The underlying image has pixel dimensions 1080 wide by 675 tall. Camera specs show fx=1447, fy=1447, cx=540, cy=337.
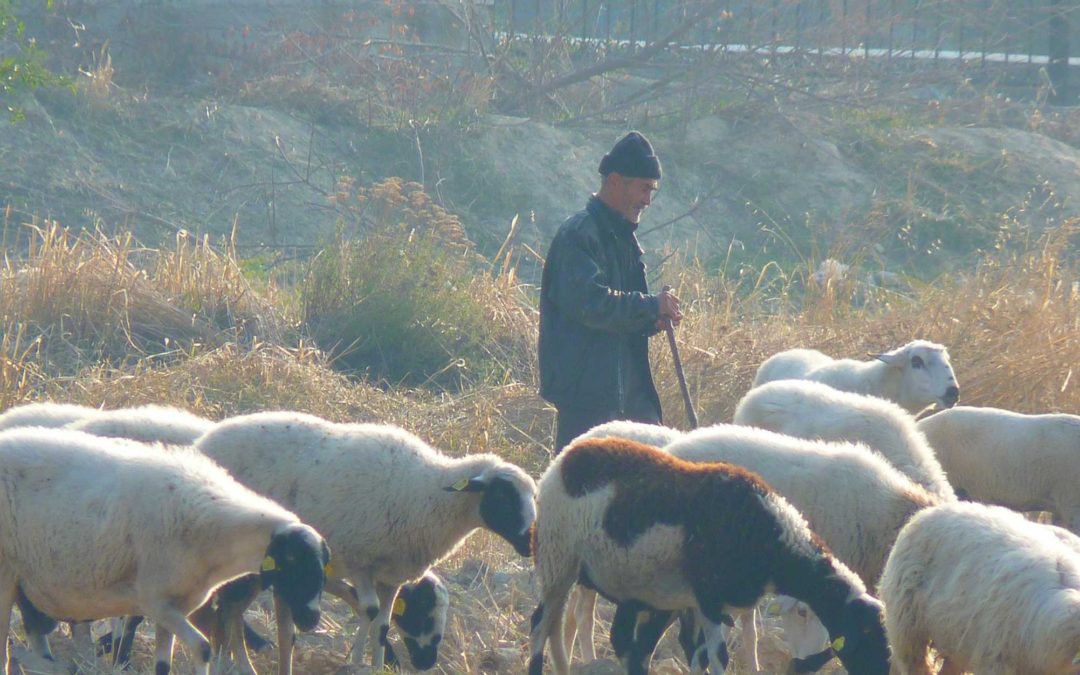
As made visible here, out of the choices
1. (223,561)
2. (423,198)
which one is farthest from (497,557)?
(423,198)

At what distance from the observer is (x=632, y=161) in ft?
22.1

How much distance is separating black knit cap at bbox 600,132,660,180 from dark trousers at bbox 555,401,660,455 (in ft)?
3.78

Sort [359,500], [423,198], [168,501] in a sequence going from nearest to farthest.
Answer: [168,501] → [359,500] → [423,198]

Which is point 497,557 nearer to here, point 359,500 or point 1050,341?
point 359,500

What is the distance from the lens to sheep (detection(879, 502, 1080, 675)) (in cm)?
436

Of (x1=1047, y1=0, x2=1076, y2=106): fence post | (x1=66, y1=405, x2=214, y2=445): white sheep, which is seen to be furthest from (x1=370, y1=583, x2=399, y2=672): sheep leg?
(x1=1047, y1=0, x2=1076, y2=106): fence post

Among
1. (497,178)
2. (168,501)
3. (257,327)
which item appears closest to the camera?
(168,501)

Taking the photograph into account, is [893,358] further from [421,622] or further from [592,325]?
[421,622]

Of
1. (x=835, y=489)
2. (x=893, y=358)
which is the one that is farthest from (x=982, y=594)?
(x=893, y=358)

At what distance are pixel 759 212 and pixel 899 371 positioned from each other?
31.2ft

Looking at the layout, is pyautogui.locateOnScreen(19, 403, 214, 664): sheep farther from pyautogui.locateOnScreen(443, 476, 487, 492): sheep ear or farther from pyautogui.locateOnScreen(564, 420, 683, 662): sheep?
pyautogui.locateOnScreen(564, 420, 683, 662): sheep

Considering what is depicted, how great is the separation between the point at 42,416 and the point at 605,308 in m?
2.57

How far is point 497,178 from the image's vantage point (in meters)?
16.9

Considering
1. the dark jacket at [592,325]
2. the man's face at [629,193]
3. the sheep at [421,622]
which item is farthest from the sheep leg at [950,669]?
the man's face at [629,193]
